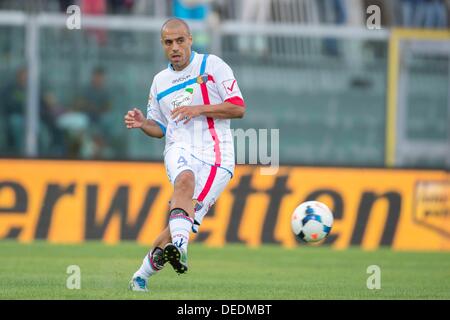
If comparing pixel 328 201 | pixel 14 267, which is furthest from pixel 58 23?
pixel 14 267

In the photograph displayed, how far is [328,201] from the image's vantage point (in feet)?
64.7

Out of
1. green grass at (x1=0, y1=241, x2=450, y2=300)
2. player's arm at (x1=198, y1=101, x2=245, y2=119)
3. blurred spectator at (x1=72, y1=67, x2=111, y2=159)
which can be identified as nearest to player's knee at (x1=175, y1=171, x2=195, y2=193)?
player's arm at (x1=198, y1=101, x2=245, y2=119)

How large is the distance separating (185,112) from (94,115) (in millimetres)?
11721

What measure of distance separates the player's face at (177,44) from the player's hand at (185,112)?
0.51 m

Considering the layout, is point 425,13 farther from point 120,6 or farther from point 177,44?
point 177,44

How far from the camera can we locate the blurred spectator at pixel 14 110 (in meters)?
21.8

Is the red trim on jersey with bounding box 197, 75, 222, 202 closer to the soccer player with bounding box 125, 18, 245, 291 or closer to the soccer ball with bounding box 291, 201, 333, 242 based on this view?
the soccer player with bounding box 125, 18, 245, 291

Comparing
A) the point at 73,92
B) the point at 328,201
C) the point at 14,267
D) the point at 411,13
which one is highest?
the point at 411,13

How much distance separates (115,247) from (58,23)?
5942mm

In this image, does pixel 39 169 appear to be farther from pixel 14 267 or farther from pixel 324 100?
pixel 324 100

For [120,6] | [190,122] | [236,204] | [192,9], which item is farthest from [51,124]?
[190,122]

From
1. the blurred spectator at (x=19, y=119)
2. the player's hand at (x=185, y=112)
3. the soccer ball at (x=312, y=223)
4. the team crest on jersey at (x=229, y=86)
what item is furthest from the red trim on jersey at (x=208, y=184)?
the blurred spectator at (x=19, y=119)

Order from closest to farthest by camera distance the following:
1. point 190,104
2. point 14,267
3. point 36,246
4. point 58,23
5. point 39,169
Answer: point 190,104
point 14,267
point 36,246
point 39,169
point 58,23

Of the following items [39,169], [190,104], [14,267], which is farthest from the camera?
[39,169]
